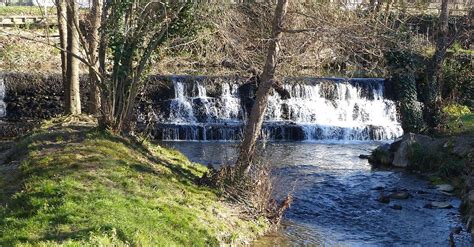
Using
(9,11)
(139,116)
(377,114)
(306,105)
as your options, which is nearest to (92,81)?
(139,116)

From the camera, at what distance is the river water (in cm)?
1096

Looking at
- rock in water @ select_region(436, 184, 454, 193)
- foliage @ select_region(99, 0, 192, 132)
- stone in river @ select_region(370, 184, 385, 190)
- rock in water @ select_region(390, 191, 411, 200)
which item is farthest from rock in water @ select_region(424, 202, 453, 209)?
foliage @ select_region(99, 0, 192, 132)

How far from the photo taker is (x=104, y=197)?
8523 millimetres

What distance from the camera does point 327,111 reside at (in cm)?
2312

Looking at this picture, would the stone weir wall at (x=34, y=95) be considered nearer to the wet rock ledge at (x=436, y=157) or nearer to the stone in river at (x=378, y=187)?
the wet rock ledge at (x=436, y=157)

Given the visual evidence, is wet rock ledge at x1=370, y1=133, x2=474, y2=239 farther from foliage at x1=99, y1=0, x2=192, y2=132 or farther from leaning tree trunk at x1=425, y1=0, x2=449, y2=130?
foliage at x1=99, y1=0, x2=192, y2=132

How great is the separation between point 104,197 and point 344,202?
6.78 meters

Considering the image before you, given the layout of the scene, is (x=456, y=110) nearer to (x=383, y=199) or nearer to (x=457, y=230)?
(x=383, y=199)

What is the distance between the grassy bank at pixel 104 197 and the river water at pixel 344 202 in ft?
3.39

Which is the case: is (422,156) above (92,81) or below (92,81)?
below

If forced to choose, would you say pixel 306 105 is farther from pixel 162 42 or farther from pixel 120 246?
pixel 120 246

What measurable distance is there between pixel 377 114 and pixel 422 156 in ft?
23.0

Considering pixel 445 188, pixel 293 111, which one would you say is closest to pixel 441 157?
pixel 445 188

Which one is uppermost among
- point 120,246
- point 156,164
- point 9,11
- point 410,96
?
point 9,11
